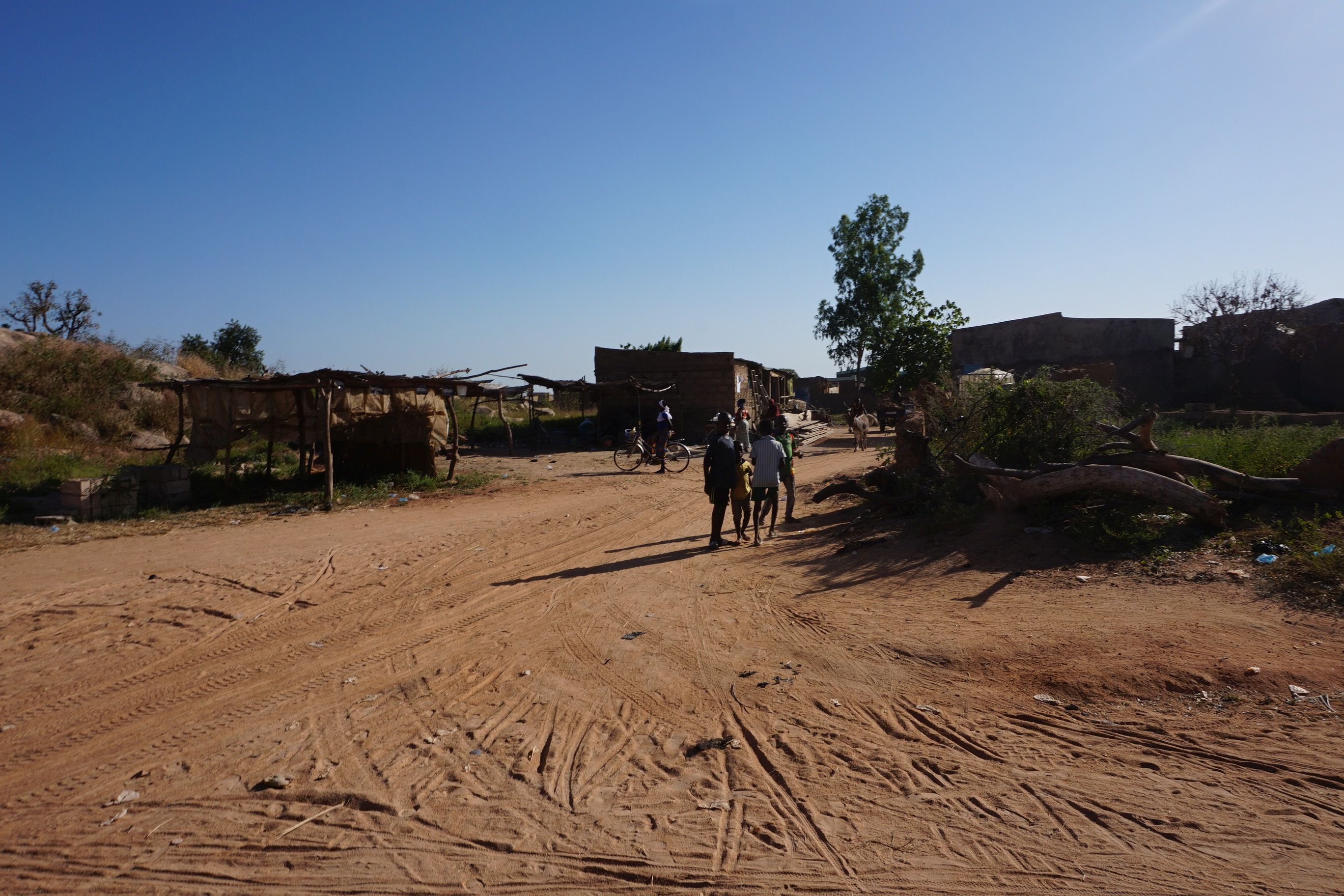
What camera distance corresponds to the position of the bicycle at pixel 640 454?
19.0 metres

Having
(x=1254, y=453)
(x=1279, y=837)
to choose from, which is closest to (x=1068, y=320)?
(x=1254, y=453)

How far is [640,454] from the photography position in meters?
19.3

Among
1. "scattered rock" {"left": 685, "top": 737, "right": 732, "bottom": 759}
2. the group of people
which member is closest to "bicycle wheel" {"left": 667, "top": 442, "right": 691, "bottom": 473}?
the group of people

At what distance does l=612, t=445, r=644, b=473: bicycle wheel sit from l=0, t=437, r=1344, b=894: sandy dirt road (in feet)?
35.9

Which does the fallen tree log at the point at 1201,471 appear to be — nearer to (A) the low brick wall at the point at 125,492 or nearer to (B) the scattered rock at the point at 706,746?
(B) the scattered rock at the point at 706,746

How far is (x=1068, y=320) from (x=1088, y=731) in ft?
90.1

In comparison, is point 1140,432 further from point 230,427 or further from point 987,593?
point 230,427

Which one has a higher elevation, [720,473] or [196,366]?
[196,366]

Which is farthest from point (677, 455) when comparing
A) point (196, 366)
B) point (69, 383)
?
point (196, 366)

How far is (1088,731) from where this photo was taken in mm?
4273

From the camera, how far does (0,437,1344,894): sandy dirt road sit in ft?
10.9

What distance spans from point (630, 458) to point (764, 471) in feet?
32.4

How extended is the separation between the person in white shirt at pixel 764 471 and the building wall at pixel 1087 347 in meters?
16.6

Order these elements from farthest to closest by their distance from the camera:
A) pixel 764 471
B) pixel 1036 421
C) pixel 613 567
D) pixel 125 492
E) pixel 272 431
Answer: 1. pixel 272 431
2. pixel 125 492
3. pixel 764 471
4. pixel 1036 421
5. pixel 613 567
